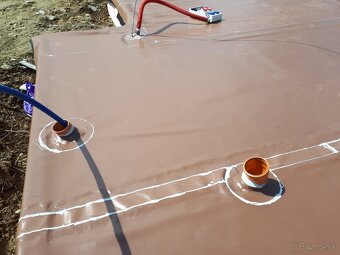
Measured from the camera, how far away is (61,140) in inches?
63.6

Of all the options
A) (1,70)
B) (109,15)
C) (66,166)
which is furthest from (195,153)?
(109,15)

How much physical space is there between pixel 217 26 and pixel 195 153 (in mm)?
1584

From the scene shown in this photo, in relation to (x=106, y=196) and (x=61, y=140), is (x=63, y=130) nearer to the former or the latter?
(x=61, y=140)

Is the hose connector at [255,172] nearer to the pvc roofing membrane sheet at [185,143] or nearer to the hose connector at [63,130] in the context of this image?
the pvc roofing membrane sheet at [185,143]

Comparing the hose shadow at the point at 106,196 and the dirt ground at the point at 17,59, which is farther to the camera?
the dirt ground at the point at 17,59

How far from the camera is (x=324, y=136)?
1.65 meters

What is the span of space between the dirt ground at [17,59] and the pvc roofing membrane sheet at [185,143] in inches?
24.5

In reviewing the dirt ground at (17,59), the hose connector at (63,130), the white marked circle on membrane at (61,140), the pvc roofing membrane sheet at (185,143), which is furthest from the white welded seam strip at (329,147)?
the dirt ground at (17,59)

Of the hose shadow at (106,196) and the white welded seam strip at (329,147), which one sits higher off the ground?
the white welded seam strip at (329,147)

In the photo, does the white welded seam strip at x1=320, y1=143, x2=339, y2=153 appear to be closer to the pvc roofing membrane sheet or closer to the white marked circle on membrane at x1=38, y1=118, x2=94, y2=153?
the pvc roofing membrane sheet

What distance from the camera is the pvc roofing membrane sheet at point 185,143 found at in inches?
48.6

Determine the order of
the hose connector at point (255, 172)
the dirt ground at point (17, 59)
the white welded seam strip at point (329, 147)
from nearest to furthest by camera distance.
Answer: the hose connector at point (255, 172) → the white welded seam strip at point (329, 147) → the dirt ground at point (17, 59)

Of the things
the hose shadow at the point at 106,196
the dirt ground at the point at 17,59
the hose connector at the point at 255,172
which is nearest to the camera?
the hose shadow at the point at 106,196

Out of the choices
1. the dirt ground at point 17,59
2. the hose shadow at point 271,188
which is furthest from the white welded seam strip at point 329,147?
the dirt ground at point 17,59
